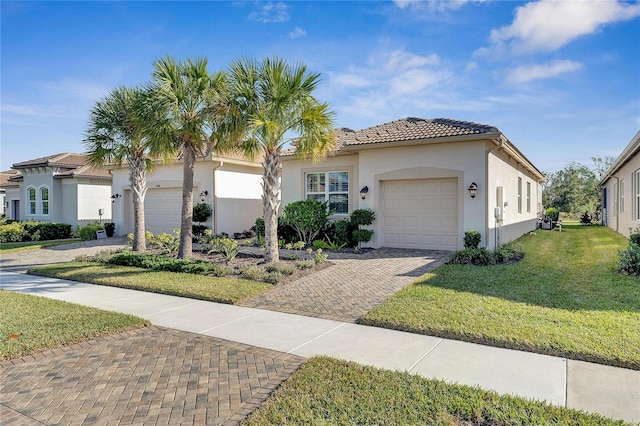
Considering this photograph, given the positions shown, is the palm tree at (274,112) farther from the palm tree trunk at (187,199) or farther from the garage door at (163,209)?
the garage door at (163,209)

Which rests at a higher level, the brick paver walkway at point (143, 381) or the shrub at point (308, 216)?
the shrub at point (308, 216)

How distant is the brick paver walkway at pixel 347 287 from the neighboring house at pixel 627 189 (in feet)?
27.1

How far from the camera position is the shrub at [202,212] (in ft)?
59.0

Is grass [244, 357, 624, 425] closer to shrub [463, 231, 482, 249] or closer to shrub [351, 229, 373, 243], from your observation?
shrub [463, 231, 482, 249]

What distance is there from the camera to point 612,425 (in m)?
3.11

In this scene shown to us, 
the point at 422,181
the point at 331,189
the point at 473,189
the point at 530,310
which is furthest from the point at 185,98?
the point at 530,310

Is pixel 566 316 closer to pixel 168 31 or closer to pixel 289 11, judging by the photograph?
pixel 289 11

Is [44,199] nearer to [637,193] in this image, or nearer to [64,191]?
[64,191]

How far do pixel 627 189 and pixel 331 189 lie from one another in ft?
41.3

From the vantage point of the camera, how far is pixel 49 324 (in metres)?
6.03

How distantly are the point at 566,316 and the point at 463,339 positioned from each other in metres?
1.98

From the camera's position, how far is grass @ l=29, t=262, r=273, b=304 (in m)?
8.03

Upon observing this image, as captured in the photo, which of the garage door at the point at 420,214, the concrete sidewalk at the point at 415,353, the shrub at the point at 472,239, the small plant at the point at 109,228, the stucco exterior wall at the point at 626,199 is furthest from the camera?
the small plant at the point at 109,228

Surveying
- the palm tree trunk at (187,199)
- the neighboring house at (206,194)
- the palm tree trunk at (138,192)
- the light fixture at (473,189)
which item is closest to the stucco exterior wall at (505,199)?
the light fixture at (473,189)
